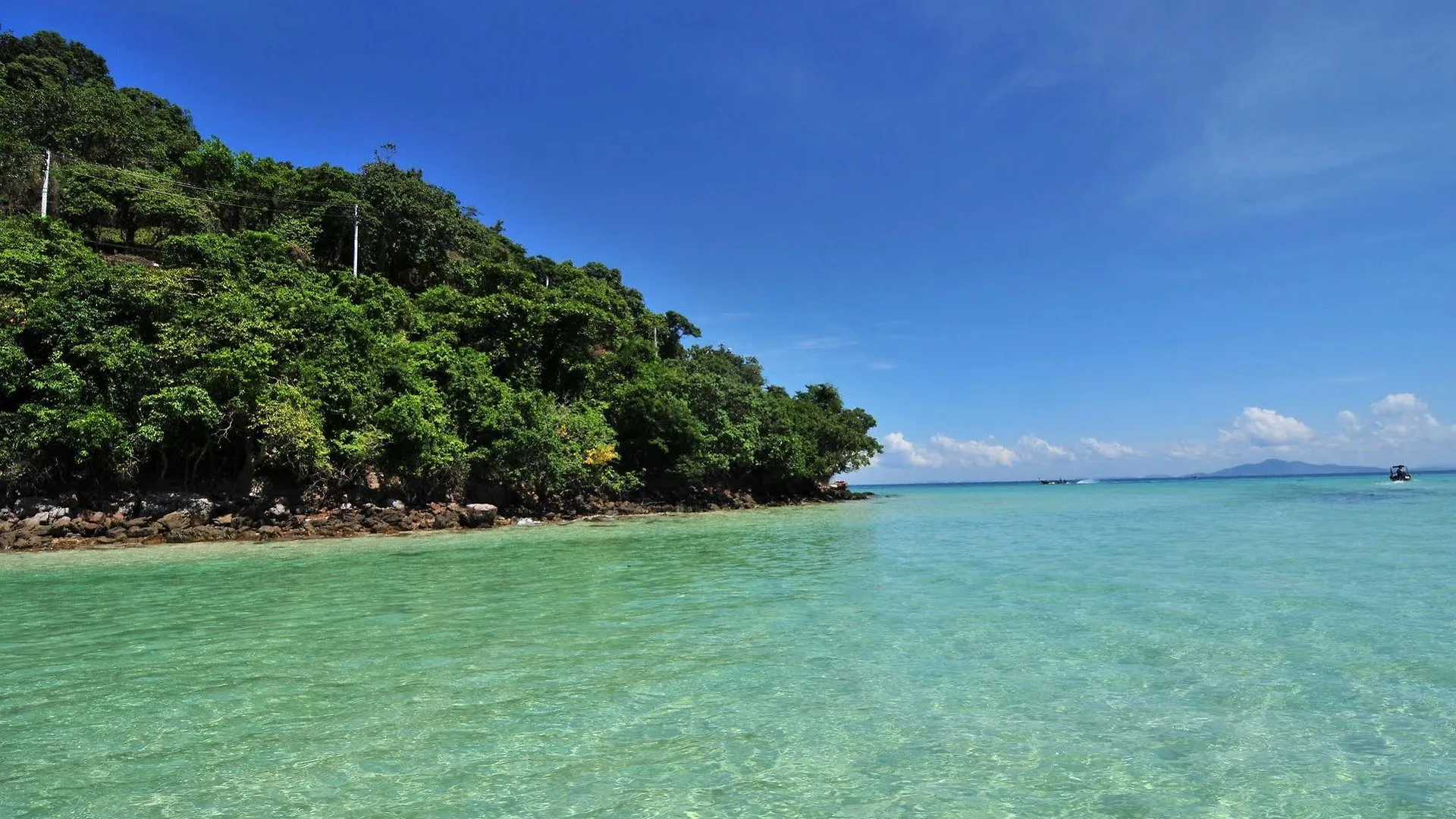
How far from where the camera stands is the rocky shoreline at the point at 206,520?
19.2 m

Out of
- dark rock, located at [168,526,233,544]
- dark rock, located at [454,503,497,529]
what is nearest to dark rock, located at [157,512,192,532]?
dark rock, located at [168,526,233,544]

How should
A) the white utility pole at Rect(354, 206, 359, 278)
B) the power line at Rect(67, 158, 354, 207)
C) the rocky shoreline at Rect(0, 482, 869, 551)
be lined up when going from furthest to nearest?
the white utility pole at Rect(354, 206, 359, 278)
the power line at Rect(67, 158, 354, 207)
the rocky shoreline at Rect(0, 482, 869, 551)

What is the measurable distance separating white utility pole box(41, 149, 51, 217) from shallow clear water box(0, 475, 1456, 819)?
23624 millimetres

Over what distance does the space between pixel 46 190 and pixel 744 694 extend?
37064 millimetres

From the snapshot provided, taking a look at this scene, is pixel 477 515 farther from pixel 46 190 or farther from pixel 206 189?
pixel 206 189

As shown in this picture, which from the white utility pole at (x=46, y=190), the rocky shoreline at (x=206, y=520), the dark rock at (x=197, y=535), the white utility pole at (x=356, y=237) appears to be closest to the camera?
the rocky shoreline at (x=206, y=520)

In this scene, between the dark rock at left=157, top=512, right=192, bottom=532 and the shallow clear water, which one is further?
the dark rock at left=157, top=512, right=192, bottom=532

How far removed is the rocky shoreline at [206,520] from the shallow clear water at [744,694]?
8581mm

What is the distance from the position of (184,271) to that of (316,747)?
2529 centimetres

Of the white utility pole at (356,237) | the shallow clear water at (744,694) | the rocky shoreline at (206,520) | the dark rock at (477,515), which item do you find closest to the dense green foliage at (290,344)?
the white utility pole at (356,237)

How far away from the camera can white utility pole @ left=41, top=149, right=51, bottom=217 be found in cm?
2723

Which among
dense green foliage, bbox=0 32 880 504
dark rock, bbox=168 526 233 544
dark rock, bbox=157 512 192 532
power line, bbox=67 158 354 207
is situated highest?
power line, bbox=67 158 354 207

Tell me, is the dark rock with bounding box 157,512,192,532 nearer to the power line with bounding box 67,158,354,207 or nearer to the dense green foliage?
the dense green foliage

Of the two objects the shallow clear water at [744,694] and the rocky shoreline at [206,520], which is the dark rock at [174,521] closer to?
the rocky shoreline at [206,520]
